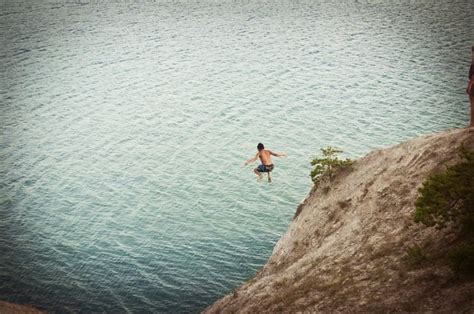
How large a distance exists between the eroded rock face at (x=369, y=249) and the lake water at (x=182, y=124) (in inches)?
576

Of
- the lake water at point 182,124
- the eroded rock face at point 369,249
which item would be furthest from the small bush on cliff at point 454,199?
the lake water at point 182,124

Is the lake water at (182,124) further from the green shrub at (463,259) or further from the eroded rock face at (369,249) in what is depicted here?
the green shrub at (463,259)

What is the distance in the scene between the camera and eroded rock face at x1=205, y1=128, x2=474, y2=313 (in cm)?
1730

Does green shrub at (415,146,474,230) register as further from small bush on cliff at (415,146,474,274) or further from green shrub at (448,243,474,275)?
green shrub at (448,243,474,275)

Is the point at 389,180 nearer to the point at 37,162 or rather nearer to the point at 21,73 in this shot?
the point at 37,162

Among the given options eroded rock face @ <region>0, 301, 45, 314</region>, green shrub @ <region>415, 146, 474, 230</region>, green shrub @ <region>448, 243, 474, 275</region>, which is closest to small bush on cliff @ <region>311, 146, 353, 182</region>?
green shrub @ <region>415, 146, 474, 230</region>

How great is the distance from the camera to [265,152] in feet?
122

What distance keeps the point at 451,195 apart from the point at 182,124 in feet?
200

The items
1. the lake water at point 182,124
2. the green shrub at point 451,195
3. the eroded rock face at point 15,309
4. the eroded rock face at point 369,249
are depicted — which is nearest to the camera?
the green shrub at point 451,195

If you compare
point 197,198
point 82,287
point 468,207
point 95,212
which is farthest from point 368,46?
point 468,207

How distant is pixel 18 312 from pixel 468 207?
112 ft

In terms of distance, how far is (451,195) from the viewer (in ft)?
55.4

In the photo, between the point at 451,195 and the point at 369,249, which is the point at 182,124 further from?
the point at 451,195

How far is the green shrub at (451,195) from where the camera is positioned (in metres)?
16.6
